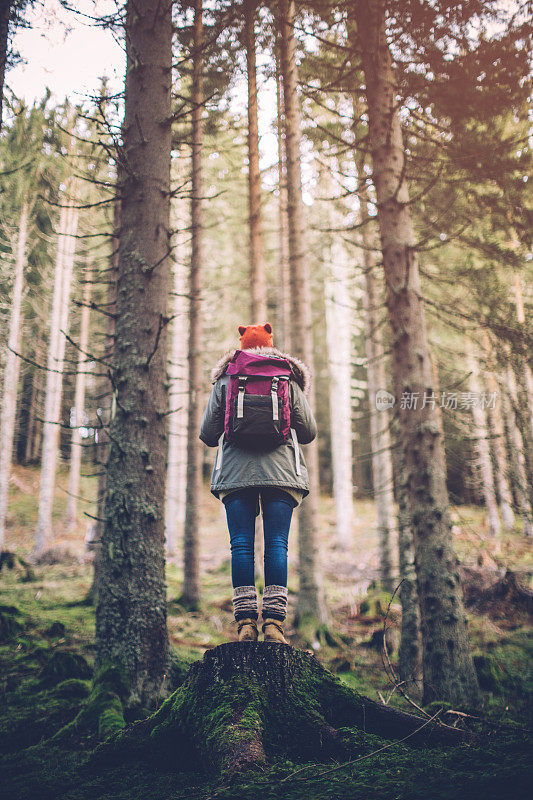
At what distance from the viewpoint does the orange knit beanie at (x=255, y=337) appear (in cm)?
419

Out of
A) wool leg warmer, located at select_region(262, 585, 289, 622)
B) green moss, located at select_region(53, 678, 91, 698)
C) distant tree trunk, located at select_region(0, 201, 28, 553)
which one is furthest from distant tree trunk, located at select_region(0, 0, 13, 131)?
distant tree trunk, located at select_region(0, 201, 28, 553)

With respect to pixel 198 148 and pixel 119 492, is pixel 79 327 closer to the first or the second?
pixel 198 148

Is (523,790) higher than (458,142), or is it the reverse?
(458,142)

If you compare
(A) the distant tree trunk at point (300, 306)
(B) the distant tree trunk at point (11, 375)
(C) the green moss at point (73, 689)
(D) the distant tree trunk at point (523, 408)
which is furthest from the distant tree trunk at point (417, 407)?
(B) the distant tree trunk at point (11, 375)

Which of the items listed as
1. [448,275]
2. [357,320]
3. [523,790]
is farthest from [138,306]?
[357,320]

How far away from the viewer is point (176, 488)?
1747 cm

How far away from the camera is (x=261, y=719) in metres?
2.62

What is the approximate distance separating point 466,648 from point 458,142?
21.0 feet

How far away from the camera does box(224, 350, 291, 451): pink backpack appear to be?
359cm

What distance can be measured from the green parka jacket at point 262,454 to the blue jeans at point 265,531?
108 mm

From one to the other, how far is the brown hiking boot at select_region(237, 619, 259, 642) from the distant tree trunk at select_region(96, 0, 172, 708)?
3.30ft

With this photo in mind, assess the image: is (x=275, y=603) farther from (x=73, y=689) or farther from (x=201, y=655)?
(x=201, y=655)

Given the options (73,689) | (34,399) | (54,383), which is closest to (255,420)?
(73,689)

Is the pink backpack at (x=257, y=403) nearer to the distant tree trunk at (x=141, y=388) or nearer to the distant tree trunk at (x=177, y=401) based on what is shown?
the distant tree trunk at (x=141, y=388)
